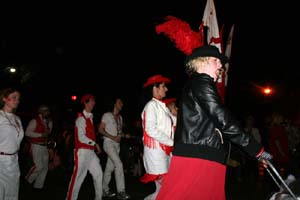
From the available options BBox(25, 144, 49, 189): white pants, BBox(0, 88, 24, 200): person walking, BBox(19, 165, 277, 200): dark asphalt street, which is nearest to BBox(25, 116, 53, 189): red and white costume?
BBox(25, 144, 49, 189): white pants

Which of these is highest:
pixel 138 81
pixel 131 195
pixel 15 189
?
pixel 138 81

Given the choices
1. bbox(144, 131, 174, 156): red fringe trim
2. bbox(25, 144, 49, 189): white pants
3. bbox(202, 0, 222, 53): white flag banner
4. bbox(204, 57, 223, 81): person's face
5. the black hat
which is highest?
bbox(202, 0, 222, 53): white flag banner

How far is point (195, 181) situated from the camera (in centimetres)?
306

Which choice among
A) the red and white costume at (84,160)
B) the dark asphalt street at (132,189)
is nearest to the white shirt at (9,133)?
the red and white costume at (84,160)

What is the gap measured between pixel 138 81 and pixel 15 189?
24267mm

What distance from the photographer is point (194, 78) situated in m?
3.32

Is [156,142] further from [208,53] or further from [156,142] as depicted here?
[208,53]

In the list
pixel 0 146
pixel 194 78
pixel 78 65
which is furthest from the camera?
pixel 78 65

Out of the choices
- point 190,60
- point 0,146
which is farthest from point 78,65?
point 190,60

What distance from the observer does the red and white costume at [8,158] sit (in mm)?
5082

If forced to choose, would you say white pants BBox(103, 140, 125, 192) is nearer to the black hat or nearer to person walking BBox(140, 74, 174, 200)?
person walking BBox(140, 74, 174, 200)

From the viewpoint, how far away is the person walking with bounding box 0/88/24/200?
5090 mm

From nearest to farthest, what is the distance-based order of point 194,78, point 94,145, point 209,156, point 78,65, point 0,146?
1. point 209,156
2. point 194,78
3. point 0,146
4. point 94,145
5. point 78,65

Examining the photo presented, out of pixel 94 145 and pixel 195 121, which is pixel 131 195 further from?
pixel 195 121
